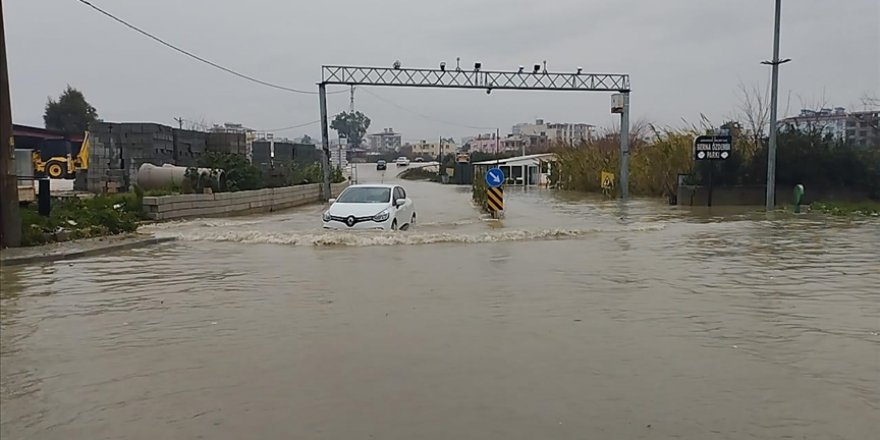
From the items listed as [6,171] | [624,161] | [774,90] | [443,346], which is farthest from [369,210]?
[624,161]

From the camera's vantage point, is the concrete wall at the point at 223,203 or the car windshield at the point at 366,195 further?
the concrete wall at the point at 223,203

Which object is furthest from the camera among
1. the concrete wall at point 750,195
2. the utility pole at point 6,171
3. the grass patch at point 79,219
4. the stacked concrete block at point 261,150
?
the stacked concrete block at point 261,150

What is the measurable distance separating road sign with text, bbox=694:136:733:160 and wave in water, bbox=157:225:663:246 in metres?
14.6

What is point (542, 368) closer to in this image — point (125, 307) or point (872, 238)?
point (125, 307)

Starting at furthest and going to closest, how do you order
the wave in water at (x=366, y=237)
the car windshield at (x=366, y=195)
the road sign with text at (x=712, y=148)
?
the road sign with text at (x=712, y=148) < the car windshield at (x=366, y=195) < the wave in water at (x=366, y=237)

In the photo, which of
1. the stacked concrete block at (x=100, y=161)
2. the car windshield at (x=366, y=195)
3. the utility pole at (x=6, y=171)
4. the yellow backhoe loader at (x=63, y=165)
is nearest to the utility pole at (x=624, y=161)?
the car windshield at (x=366, y=195)

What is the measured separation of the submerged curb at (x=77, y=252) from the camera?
1363 centimetres

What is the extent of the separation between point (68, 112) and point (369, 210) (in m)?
67.8

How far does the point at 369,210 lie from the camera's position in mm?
18938

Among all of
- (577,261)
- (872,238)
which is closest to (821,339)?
(577,261)

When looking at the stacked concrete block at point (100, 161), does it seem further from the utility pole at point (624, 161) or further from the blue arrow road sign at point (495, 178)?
the utility pole at point (624, 161)

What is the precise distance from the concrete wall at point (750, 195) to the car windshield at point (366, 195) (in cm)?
1745

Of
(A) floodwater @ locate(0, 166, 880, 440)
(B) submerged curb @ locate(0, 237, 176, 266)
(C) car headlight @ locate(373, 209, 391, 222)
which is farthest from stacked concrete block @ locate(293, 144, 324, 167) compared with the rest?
(A) floodwater @ locate(0, 166, 880, 440)

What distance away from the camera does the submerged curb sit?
1363 centimetres
